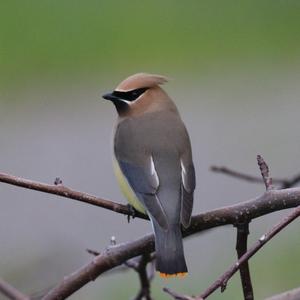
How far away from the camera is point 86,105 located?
954cm

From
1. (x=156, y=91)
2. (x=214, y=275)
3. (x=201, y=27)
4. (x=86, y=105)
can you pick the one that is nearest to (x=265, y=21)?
(x=201, y=27)

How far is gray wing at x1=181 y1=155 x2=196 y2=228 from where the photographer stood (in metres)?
3.65

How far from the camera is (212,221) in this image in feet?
10.9

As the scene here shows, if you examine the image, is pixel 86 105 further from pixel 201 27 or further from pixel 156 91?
pixel 156 91

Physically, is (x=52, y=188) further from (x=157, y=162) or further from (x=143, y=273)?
(x=157, y=162)

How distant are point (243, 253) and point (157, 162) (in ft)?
3.58

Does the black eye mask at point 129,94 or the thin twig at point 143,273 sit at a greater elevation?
the black eye mask at point 129,94

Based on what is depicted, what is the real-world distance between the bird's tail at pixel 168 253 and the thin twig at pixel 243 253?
1.37 ft

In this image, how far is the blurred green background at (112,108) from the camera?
7766 mm

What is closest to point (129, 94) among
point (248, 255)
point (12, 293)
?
point (248, 255)

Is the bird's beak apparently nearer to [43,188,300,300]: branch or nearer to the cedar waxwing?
the cedar waxwing

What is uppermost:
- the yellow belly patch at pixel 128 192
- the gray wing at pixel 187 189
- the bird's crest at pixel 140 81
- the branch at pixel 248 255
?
the bird's crest at pixel 140 81

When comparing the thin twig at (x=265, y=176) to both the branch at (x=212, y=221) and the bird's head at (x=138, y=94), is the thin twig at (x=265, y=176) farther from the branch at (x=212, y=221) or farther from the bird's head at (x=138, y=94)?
the bird's head at (x=138, y=94)

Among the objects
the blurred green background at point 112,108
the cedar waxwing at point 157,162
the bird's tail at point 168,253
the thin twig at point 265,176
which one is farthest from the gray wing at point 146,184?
the blurred green background at point 112,108
